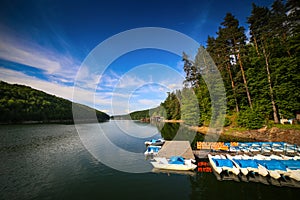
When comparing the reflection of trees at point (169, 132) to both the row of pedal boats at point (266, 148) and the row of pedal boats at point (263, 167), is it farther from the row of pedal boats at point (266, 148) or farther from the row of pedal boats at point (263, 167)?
the row of pedal boats at point (263, 167)

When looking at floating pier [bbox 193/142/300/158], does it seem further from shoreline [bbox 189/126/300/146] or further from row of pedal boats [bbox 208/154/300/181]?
shoreline [bbox 189/126/300/146]

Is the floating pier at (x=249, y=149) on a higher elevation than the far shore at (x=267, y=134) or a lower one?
lower

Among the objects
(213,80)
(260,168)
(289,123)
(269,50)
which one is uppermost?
(269,50)

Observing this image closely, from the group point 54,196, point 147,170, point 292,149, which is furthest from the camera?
point 292,149

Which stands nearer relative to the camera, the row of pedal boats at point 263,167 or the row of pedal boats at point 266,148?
the row of pedal boats at point 263,167

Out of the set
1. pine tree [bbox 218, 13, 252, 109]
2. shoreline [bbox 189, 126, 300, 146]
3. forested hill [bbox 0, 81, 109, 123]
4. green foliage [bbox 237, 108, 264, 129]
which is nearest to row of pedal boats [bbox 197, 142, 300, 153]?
shoreline [bbox 189, 126, 300, 146]

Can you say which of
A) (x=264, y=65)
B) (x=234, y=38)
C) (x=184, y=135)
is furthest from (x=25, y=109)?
(x=264, y=65)

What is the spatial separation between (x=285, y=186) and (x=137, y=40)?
23456 millimetres

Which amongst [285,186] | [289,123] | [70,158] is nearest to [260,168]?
[285,186]

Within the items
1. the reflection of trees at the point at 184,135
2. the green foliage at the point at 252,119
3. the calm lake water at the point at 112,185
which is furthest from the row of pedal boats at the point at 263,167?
the green foliage at the point at 252,119

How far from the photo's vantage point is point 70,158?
17.4m

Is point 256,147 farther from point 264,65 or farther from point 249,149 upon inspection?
point 264,65

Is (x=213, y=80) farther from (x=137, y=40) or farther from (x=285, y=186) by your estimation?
(x=285, y=186)

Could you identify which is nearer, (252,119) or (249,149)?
(249,149)
